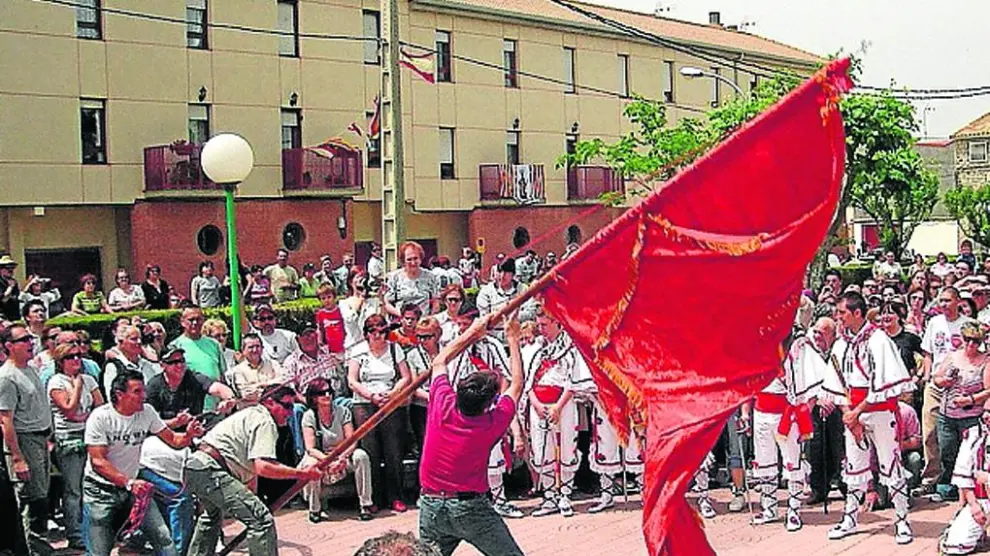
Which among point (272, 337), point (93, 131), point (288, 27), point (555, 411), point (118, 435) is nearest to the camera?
point (118, 435)

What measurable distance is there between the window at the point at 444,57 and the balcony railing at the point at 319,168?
463 centimetres

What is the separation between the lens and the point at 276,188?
34.9 m

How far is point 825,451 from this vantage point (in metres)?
12.5

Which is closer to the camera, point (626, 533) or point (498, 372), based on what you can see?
point (626, 533)

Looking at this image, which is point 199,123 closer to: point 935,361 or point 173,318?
point 173,318

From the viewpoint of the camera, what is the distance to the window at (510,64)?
41.3 metres

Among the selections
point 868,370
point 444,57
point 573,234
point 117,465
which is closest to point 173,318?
point 117,465

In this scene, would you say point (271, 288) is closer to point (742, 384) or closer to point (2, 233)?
point (2, 233)

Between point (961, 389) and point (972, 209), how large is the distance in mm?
51620

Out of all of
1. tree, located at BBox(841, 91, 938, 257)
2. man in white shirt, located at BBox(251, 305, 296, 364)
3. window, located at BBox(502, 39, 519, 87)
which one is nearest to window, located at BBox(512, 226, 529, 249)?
window, located at BBox(502, 39, 519, 87)

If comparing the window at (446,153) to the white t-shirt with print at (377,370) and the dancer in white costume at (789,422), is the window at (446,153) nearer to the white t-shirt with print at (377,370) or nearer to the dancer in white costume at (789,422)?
the white t-shirt with print at (377,370)

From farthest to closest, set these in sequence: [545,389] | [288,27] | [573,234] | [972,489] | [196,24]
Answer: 1. [573,234]
2. [288,27]
3. [196,24]
4. [545,389]
5. [972,489]

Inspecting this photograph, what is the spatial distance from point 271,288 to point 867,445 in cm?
1586

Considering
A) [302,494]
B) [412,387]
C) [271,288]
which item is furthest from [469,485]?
[271,288]
